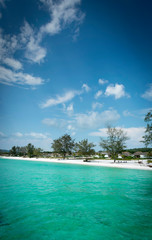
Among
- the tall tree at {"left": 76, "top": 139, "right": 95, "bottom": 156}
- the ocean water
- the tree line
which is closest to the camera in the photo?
the ocean water

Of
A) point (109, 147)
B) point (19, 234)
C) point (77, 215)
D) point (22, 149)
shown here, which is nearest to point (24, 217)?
point (19, 234)

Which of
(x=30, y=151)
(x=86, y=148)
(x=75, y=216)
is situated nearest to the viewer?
(x=75, y=216)

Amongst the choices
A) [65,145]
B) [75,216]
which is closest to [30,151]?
[65,145]

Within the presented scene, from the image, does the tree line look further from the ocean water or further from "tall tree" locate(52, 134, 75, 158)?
the ocean water

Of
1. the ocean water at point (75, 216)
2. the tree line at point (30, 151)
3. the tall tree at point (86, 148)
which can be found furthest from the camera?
the tree line at point (30, 151)

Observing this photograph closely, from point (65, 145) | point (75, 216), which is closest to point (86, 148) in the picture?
point (65, 145)

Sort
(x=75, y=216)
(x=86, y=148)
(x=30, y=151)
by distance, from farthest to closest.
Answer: (x=30, y=151), (x=86, y=148), (x=75, y=216)

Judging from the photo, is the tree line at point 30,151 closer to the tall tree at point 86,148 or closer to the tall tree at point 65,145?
the tall tree at point 65,145

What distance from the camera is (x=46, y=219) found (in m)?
8.27

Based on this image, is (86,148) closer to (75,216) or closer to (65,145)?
(65,145)

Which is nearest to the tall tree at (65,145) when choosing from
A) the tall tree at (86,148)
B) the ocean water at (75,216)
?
the tall tree at (86,148)

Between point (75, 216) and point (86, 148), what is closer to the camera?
point (75, 216)

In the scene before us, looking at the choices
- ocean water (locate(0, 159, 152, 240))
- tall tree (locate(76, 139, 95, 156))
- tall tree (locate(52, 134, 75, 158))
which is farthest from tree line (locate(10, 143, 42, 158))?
ocean water (locate(0, 159, 152, 240))

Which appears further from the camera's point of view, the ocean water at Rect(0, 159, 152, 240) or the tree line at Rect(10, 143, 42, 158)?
the tree line at Rect(10, 143, 42, 158)
